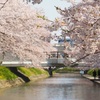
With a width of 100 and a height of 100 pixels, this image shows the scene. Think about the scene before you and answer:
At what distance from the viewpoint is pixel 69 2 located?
1067 cm

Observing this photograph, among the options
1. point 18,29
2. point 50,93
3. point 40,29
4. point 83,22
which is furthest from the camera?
point 50,93

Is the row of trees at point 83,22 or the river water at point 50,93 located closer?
the row of trees at point 83,22

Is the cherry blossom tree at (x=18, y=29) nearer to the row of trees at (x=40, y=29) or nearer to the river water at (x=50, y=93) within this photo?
the row of trees at (x=40, y=29)

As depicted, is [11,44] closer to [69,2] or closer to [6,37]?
[6,37]

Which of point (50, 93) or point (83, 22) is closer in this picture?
point (83, 22)

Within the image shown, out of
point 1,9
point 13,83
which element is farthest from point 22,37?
point 13,83

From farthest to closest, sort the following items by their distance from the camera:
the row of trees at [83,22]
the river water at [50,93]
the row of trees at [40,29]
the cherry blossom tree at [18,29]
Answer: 1. the river water at [50,93]
2. the cherry blossom tree at [18,29]
3. the row of trees at [40,29]
4. the row of trees at [83,22]

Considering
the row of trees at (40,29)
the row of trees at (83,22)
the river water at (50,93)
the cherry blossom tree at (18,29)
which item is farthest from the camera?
the river water at (50,93)

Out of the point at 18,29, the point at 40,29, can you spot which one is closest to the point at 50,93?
the point at 40,29

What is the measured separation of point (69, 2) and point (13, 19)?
665 centimetres

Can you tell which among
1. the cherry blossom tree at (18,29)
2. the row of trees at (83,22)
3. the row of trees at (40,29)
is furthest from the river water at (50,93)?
the row of trees at (83,22)

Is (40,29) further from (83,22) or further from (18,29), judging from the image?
(83,22)

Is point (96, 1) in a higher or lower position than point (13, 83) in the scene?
higher

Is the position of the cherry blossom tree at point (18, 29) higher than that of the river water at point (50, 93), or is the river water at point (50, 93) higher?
the cherry blossom tree at point (18, 29)
